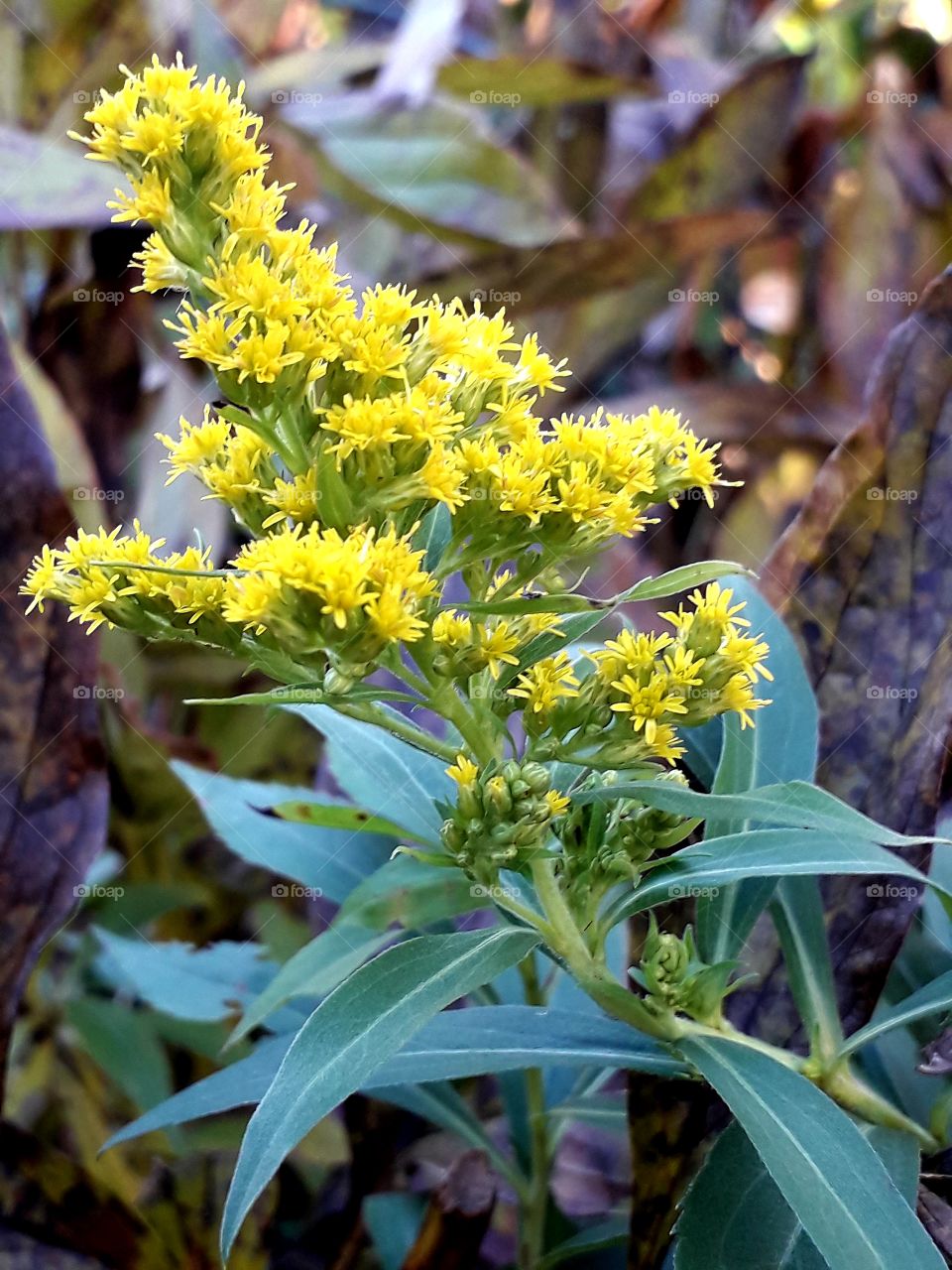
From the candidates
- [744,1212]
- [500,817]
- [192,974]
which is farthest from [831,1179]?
[192,974]

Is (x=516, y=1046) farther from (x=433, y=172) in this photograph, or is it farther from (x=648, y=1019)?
(x=433, y=172)

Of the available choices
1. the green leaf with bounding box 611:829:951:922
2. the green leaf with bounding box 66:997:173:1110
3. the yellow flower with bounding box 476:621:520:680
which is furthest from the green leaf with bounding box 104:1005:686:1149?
the green leaf with bounding box 66:997:173:1110

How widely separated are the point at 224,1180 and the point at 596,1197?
0.27m

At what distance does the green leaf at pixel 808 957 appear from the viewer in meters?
0.61

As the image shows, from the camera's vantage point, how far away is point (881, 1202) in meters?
0.47

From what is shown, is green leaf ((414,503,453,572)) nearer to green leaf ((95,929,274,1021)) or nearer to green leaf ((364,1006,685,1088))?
green leaf ((364,1006,685,1088))

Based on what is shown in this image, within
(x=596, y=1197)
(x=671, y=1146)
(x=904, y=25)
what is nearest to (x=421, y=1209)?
(x=596, y=1197)

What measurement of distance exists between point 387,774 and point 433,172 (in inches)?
42.8

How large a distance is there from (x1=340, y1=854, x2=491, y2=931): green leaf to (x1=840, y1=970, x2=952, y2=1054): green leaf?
0.20 metres

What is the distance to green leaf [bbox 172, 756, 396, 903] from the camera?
0.78m

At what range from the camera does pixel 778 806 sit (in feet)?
1.53

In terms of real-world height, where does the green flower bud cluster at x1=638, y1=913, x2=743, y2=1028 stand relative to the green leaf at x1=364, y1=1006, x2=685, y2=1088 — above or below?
above

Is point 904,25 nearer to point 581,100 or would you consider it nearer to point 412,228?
point 581,100

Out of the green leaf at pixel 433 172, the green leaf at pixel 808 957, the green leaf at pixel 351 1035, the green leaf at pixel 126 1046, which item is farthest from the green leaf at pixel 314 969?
the green leaf at pixel 433 172
